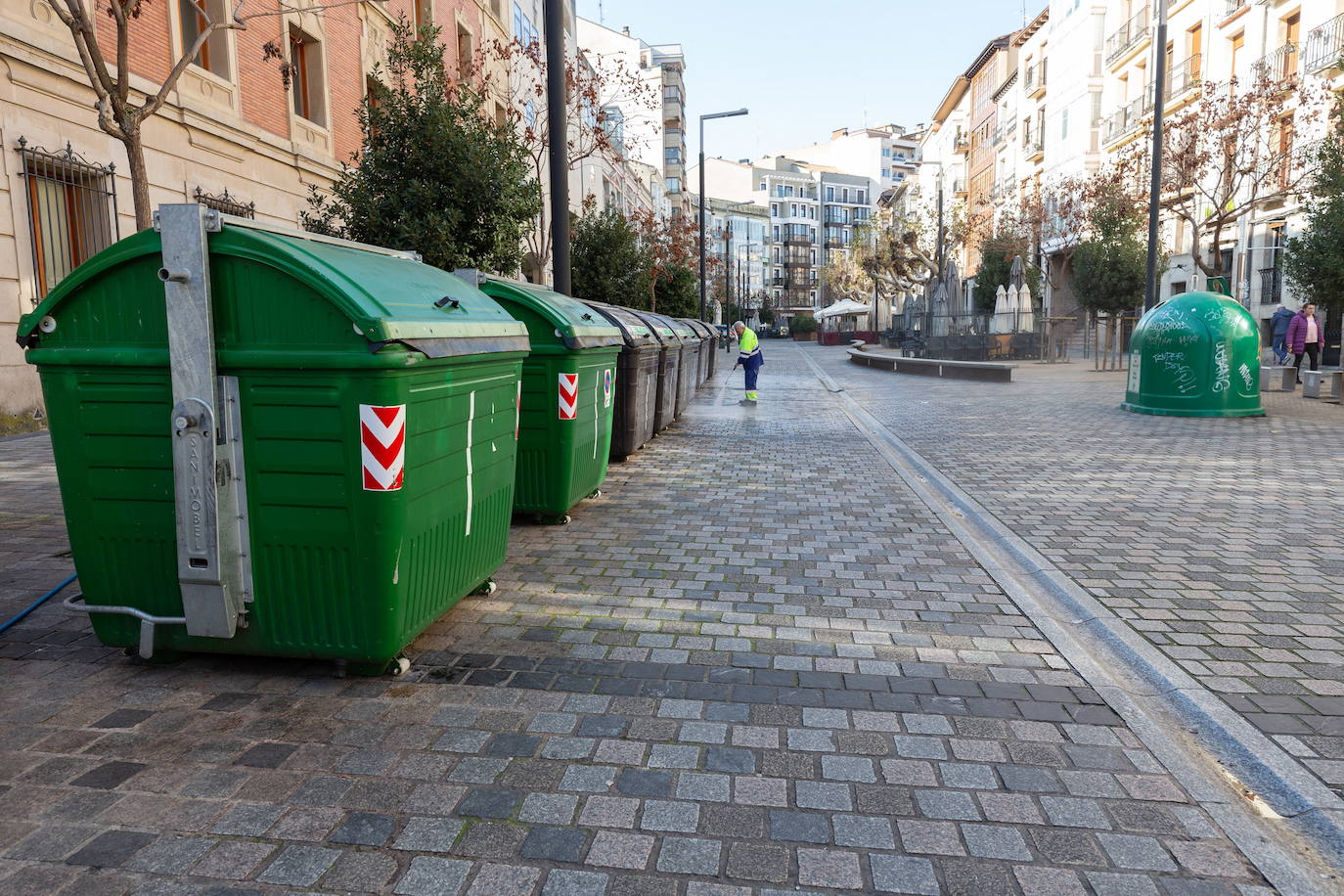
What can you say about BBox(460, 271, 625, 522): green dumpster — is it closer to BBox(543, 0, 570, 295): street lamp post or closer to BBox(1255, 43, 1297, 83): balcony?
BBox(543, 0, 570, 295): street lamp post

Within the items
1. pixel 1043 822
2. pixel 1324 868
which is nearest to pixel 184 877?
pixel 1043 822

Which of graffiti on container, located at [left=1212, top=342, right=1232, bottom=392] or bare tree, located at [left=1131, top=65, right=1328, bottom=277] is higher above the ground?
bare tree, located at [left=1131, top=65, right=1328, bottom=277]

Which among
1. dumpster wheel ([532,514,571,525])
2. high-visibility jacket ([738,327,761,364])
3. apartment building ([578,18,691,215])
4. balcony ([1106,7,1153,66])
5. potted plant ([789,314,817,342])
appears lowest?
dumpster wheel ([532,514,571,525])

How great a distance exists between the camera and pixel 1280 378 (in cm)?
1769

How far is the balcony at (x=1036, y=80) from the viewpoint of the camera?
49688mm

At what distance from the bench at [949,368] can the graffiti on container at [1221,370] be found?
857cm

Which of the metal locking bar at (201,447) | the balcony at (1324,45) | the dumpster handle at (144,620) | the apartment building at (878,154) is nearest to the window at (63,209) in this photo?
the dumpster handle at (144,620)

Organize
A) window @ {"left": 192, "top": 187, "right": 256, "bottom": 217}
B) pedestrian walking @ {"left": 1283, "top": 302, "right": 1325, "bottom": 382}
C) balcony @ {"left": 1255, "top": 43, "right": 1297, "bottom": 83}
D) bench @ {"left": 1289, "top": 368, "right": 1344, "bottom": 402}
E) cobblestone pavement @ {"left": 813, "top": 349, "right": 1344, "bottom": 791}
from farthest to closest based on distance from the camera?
balcony @ {"left": 1255, "top": 43, "right": 1297, "bottom": 83}, pedestrian walking @ {"left": 1283, "top": 302, "right": 1325, "bottom": 382}, bench @ {"left": 1289, "top": 368, "right": 1344, "bottom": 402}, window @ {"left": 192, "top": 187, "right": 256, "bottom": 217}, cobblestone pavement @ {"left": 813, "top": 349, "right": 1344, "bottom": 791}

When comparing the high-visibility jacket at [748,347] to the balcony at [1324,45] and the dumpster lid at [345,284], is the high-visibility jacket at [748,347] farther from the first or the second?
the balcony at [1324,45]

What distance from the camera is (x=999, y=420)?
528 inches

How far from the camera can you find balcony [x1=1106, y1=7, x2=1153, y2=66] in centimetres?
3756

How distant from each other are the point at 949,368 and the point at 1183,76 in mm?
18876

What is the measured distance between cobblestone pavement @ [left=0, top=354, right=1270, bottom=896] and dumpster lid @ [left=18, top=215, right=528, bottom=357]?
1.33m

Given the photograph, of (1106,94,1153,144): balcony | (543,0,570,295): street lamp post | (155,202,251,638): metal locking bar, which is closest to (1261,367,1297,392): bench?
(543,0,570,295): street lamp post
